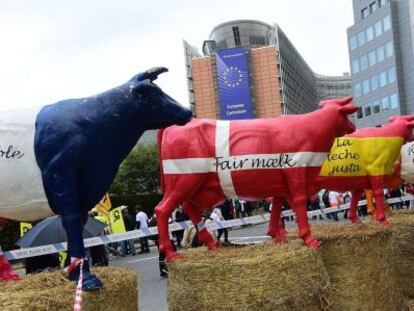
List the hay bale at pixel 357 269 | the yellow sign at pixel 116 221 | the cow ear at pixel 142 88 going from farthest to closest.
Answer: the yellow sign at pixel 116 221, the hay bale at pixel 357 269, the cow ear at pixel 142 88

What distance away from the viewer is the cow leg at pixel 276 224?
634cm

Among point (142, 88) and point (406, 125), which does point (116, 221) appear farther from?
point (142, 88)

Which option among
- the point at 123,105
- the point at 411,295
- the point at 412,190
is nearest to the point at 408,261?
the point at 411,295

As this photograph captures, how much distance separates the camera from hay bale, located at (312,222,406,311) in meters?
5.96

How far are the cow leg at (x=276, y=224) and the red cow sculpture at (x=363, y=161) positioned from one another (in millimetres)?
1358

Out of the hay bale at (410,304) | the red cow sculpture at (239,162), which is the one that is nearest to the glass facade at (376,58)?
the hay bale at (410,304)

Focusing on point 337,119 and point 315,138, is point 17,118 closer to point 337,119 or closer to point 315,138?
point 315,138

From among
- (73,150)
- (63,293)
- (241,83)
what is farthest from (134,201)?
(241,83)

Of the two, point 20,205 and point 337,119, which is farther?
point 337,119

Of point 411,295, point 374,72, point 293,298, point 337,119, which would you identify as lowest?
point 411,295

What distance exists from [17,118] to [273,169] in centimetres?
269

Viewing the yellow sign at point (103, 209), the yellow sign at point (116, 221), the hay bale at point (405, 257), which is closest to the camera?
the hay bale at point (405, 257)

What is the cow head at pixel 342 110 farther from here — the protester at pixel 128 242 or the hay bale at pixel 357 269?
the protester at pixel 128 242

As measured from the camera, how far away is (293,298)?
4910mm
